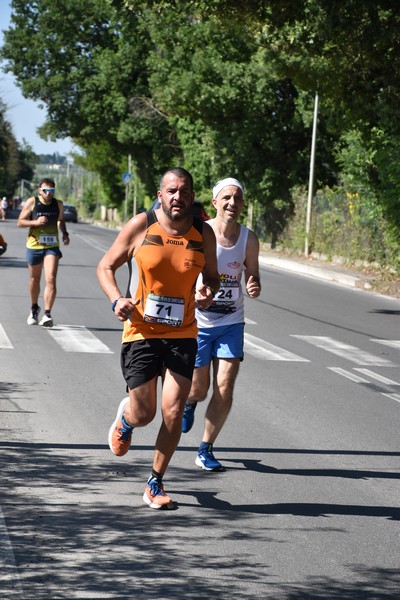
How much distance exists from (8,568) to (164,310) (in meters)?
1.80

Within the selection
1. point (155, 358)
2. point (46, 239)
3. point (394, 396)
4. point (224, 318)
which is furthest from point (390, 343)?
point (155, 358)

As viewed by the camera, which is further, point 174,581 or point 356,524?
point 356,524

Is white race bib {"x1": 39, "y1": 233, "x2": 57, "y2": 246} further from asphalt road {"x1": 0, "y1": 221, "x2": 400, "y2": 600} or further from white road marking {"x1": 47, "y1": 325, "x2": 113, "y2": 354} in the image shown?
asphalt road {"x1": 0, "y1": 221, "x2": 400, "y2": 600}

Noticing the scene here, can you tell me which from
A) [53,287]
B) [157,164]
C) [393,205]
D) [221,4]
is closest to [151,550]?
[53,287]

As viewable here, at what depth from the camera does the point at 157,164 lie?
6450 cm

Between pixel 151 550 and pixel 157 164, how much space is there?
5973 centimetres

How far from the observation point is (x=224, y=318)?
753cm

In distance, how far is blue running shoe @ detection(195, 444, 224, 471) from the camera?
7.31 meters

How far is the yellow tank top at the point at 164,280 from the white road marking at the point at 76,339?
20.4 feet

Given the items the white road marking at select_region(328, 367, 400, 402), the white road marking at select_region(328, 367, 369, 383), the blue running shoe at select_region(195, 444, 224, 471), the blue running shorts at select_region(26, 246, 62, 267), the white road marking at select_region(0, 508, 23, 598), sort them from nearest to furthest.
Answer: the white road marking at select_region(0, 508, 23, 598) < the blue running shoe at select_region(195, 444, 224, 471) < the white road marking at select_region(328, 367, 400, 402) < the white road marking at select_region(328, 367, 369, 383) < the blue running shorts at select_region(26, 246, 62, 267)

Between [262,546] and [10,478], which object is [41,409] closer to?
[10,478]

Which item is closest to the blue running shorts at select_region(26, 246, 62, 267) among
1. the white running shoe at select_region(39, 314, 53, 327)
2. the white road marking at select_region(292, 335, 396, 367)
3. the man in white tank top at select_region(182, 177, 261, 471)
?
the white running shoe at select_region(39, 314, 53, 327)

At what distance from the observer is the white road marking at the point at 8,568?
15.7 ft

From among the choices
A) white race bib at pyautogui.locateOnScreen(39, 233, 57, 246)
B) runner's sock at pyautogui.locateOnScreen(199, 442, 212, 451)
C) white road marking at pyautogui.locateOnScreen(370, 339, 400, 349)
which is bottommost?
white road marking at pyautogui.locateOnScreen(370, 339, 400, 349)
